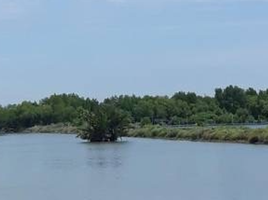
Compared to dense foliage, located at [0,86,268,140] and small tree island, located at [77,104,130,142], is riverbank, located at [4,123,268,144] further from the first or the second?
dense foliage, located at [0,86,268,140]

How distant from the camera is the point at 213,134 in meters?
72.9

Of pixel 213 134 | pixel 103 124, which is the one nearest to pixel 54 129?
pixel 103 124

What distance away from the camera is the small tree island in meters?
75.5

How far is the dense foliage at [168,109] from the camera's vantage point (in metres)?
124

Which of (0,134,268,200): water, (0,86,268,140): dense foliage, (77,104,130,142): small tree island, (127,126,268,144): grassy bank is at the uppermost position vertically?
(0,86,268,140): dense foliage

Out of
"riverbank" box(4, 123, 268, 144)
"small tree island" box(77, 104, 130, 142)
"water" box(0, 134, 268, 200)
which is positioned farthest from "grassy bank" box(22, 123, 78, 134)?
"water" box(0, 134, 268, 200)

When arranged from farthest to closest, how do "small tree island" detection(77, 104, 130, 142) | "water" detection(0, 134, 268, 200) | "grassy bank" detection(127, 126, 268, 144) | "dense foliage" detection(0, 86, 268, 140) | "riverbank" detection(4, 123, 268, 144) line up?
"dense foliage" detection(0, 86, 268, 140) < "small tree island" detection(77, 104, 130, 142) < "riverbank" detection(4, 123, 268, 144) < "grassy bank" detection(127, 126, 268, 144) < "water" detection(0, 134, 268, 200)

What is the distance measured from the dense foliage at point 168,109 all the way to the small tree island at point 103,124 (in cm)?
2647

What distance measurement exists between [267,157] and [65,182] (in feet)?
50.4

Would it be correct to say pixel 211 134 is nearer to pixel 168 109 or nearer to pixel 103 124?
pixel 103 124

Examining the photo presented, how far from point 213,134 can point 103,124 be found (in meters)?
11.0

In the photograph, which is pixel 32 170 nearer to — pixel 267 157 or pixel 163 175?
pixel 163 175

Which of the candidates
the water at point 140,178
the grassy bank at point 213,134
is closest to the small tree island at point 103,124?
the grassy bank at point 213,134

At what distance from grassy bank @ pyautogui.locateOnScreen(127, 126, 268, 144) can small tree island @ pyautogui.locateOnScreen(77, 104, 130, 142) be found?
6.54m
